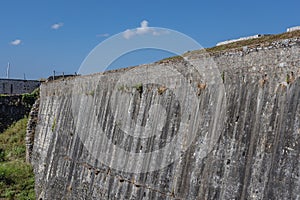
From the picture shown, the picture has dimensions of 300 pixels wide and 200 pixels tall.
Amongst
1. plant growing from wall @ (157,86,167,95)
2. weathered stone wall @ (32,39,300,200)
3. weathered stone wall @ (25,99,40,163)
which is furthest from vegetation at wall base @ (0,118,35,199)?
plant growing from wall @ (157,86,167,95)

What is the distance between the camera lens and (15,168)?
67.9 ft

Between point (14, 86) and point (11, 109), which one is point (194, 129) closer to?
point (11, 109)

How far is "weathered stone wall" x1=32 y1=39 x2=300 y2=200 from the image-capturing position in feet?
25.9

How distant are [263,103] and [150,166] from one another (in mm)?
3832

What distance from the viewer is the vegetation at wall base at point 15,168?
18656 mm

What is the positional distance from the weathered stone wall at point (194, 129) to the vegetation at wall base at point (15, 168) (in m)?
2.70

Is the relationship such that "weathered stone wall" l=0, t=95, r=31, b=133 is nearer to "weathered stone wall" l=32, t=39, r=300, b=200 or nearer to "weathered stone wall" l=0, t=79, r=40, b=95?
"weathered stone wall" l=32, t=39, r=300, b=200

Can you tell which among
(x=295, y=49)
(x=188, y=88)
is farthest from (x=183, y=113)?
(x=295, y=49)

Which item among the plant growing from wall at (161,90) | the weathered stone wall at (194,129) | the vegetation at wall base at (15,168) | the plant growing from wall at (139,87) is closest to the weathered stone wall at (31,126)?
the vegetation at wall base at (15,168)

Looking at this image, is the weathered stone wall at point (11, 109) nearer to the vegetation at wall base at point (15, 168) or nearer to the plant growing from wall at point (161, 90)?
the vegetation at wall base at point (15, 168)

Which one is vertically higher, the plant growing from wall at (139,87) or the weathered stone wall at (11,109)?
the weathered stone wall at (11,109)

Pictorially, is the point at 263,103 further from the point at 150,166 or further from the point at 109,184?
the point at 109,184

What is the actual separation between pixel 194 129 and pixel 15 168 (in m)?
12.8

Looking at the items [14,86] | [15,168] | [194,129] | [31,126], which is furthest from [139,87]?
[14,86]
